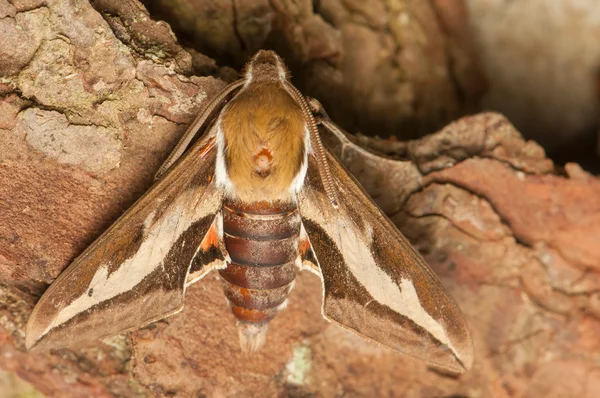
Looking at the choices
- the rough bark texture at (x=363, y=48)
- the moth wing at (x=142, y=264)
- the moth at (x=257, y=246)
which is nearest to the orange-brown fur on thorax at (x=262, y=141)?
the moth at (x=257, y=246)

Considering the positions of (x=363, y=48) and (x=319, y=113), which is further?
(x=363, y=48)

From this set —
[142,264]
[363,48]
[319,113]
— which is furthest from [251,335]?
[363,48]

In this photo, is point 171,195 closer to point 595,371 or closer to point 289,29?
point 289,29

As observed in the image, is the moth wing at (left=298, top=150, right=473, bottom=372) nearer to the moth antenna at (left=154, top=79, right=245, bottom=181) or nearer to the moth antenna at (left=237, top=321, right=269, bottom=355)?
the moth antenna at (left=237, top=321, right=269, bottom=355)

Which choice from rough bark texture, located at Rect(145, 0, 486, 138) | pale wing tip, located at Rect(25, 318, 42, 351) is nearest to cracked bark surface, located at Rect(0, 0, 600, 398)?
pale wing tip, located at Rect(25, 318, 42, 351)

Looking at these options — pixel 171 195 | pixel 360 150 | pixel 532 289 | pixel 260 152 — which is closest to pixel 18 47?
pixel 171 195

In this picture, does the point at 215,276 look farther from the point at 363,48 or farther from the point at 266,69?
the point at 363,48

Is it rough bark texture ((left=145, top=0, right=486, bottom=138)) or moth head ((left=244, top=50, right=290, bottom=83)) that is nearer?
moth head ((left=244, top=50, right=290, bottom=83))
